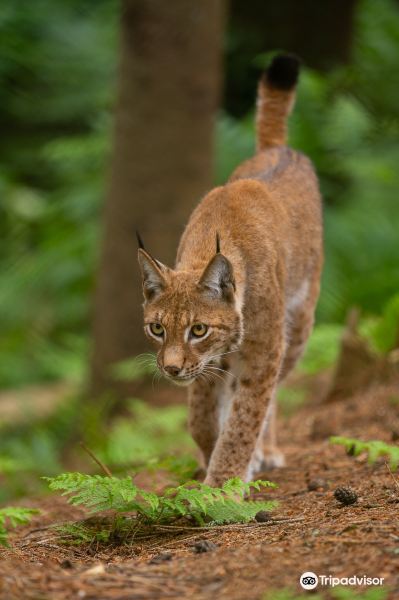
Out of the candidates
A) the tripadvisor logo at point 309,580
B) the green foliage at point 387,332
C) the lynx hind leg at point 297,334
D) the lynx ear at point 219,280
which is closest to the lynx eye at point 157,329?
the lynx ear at point 219,280

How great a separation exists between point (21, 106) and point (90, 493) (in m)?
14.0

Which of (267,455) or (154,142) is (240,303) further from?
(154,142)

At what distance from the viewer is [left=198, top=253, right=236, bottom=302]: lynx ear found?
4.80 m

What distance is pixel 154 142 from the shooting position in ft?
31.0

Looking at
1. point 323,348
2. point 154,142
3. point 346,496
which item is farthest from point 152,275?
point 154,142

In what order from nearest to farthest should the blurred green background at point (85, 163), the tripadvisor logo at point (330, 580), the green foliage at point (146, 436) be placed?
1. the tripadvisor logo at point (330, 580)
2. the green foliage at point (146, 436)
3. the blurred green background at point (85, 163)

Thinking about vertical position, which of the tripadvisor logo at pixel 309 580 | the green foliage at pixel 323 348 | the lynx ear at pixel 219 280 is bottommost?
the green foliage at pixel 323 348

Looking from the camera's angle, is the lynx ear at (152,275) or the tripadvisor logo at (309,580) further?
the lynx ear at (152,275)

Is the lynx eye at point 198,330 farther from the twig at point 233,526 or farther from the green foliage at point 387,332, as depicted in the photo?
the green foliage at point 387,332

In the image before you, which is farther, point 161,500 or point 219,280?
point 219,280

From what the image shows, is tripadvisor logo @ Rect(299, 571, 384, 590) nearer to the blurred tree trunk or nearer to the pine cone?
the pine cone

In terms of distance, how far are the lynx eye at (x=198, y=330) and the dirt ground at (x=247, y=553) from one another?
94 cm

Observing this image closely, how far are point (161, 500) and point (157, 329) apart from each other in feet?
3.02

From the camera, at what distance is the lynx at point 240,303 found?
4828mm
